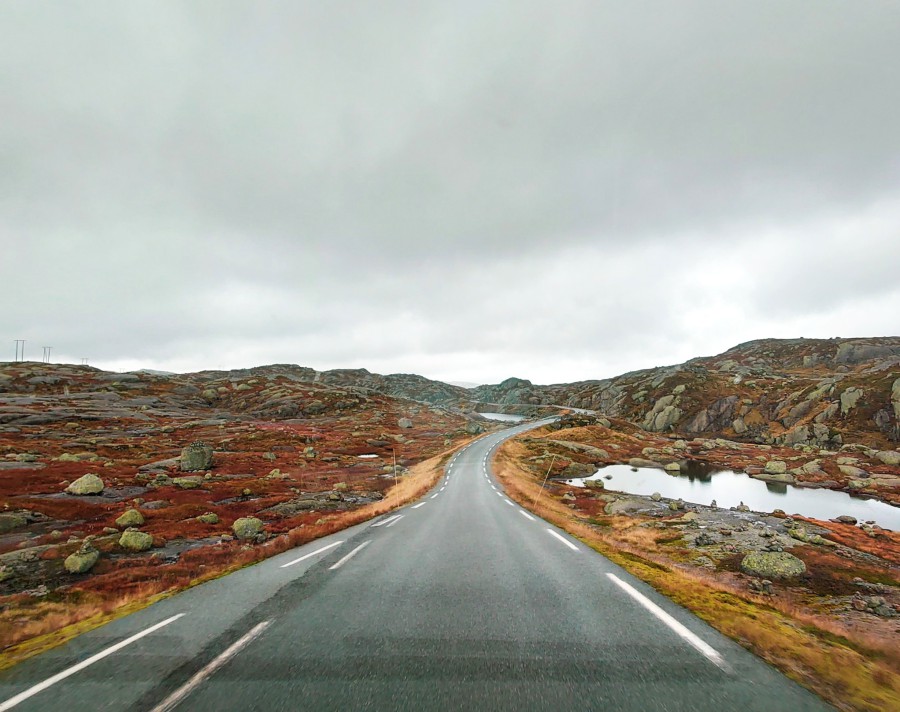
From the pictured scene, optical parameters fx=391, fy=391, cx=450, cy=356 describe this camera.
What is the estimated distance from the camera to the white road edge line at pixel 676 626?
16.2ft

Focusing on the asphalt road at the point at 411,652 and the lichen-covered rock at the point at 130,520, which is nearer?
the asphalt road at the point at 411,652

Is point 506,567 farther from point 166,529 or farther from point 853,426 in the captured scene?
point 853,426

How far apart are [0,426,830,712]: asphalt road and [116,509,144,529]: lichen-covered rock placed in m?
22.3

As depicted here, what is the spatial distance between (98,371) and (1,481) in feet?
467

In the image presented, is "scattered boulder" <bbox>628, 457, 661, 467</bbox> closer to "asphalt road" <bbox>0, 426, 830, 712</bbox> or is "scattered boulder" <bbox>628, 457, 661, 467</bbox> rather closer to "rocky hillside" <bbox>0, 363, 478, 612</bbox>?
"rocky hillside" <bbox>0, 363, 478, 612</bbox>

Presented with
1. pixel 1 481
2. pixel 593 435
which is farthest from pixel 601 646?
pixel 593 435

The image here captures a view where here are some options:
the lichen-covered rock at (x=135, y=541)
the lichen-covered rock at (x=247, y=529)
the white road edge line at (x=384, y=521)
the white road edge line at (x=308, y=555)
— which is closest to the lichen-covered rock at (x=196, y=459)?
the lichen-covered rock at (x=135, y=541)

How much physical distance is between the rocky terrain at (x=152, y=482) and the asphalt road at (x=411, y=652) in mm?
7836

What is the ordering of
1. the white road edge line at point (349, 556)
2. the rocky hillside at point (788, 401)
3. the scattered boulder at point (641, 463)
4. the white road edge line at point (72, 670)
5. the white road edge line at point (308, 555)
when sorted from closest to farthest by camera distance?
the white road edge line at point (72, 670) < the white road edge line at point (349, 556) < the white road edge line at point (308, 555) < the scattered boulder at point (641, 463) < the rocky hillside at point (788, 401)

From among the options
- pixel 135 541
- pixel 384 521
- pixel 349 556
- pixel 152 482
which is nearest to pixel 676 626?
pixel 349 556

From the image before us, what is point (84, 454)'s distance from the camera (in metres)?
47.5

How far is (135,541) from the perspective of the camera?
2150 cm

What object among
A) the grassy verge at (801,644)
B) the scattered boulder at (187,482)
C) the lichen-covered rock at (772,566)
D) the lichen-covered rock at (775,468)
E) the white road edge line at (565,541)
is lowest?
the lichen-covered rock at (775,468)

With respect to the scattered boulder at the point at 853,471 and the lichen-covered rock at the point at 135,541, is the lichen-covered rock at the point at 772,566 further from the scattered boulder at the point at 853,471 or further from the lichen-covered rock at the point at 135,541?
the scattered boulder at the point at 853,471
